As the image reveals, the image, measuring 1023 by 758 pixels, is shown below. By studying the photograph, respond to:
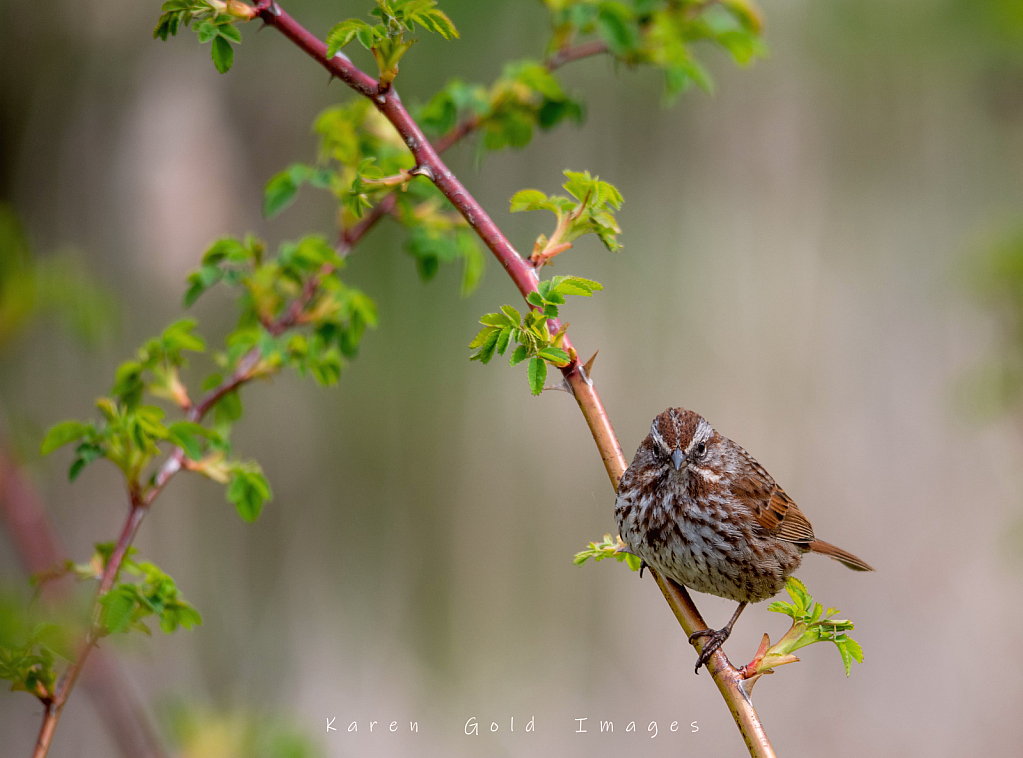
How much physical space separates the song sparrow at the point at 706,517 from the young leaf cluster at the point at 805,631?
33 cm

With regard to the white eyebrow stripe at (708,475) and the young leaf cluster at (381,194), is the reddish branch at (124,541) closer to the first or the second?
the young leaf cluster at (381,194)

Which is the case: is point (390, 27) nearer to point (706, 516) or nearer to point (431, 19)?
point (431, 19)

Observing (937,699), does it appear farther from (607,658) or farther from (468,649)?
(468,649)

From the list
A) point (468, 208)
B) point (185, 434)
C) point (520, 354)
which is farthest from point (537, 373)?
point (185, 434)

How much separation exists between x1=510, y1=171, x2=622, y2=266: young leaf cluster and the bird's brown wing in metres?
0.81

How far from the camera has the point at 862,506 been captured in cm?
379

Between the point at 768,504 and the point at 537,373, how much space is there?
1.04 meters

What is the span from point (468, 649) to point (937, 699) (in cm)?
235

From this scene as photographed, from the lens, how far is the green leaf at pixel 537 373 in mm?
1021

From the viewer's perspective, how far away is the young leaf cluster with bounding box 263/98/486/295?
65.2 inches

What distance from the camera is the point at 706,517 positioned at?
1636mm

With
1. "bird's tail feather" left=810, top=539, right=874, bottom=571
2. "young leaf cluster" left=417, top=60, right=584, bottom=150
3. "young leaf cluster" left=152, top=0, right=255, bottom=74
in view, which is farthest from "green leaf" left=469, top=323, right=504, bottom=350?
"bird's tail feather" left=810, top=539, right=874, bottom=571

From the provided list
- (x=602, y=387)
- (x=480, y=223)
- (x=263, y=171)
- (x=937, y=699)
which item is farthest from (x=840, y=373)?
(x=480, y=223)

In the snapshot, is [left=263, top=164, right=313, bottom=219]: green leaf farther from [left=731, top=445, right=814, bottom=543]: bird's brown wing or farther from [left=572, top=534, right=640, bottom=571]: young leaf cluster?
[left=731, top=445, right=814, bottom=543]: bird's brown wing
